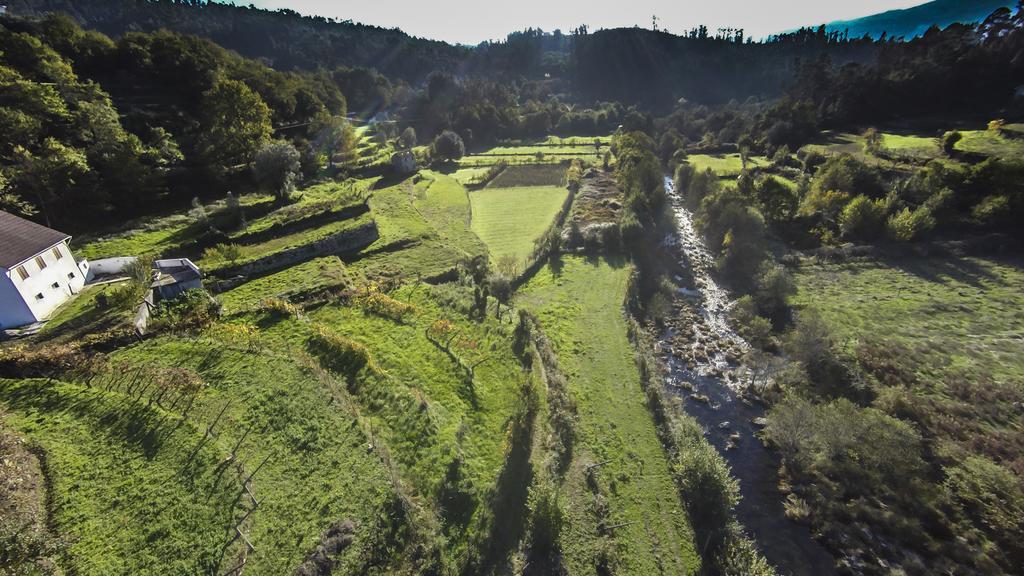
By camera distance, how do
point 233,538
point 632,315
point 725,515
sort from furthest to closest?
1. point 632,315
2. point 725,515
3. point 233,538

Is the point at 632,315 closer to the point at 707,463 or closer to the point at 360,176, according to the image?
the point at 707,463

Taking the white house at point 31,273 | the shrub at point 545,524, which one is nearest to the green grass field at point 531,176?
the white house at point 31,273

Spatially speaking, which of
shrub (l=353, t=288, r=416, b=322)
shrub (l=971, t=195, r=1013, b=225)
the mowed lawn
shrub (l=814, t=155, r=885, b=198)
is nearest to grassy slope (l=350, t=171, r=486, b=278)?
the mowed lawn

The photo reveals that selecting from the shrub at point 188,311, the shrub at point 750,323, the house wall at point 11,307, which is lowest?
the shrub at point 750,323

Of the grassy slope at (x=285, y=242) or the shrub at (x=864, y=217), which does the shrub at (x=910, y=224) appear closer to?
the shrub at (x=864, y=217)

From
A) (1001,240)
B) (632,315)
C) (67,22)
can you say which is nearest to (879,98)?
(1001,240)

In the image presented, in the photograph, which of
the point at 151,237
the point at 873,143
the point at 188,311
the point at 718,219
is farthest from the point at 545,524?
the point at 873,143

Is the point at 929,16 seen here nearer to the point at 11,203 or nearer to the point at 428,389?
the point at 428,389
